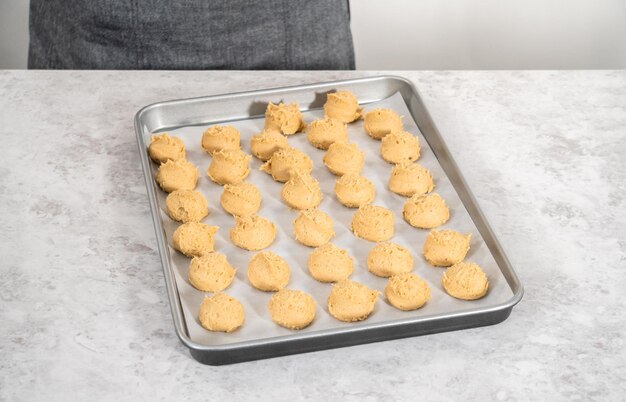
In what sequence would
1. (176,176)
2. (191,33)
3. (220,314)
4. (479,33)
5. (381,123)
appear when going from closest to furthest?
(220,314) → (176,176) → (381,123) → (191,33) → (479,33)

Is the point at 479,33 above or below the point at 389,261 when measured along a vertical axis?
below

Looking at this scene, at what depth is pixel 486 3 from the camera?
2.33 metres

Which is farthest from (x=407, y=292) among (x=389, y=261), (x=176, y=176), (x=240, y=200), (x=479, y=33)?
(x=479, y=33)

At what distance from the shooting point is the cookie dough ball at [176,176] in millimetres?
1161

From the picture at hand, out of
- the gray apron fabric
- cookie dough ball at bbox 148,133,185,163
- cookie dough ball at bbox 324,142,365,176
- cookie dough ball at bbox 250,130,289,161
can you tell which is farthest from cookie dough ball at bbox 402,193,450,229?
the gray apron fabric

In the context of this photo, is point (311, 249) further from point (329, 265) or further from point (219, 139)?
point (219, 139)

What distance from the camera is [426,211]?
3.59ft

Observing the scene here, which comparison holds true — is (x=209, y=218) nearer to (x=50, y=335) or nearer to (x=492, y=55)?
(x=50, y=335)

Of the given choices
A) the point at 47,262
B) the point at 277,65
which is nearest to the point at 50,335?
the point at 47,262

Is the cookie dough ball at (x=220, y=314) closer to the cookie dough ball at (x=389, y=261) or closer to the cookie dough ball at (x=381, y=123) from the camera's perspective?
the cookie dough ball at (x=389, y=261)

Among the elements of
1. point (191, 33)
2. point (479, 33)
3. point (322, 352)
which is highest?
point (191, 33)

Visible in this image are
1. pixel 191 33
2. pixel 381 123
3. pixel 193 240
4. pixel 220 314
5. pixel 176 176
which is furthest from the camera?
pixel 191 33

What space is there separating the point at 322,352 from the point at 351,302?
0.06m

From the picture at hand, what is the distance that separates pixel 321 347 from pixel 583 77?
780 millimetres
